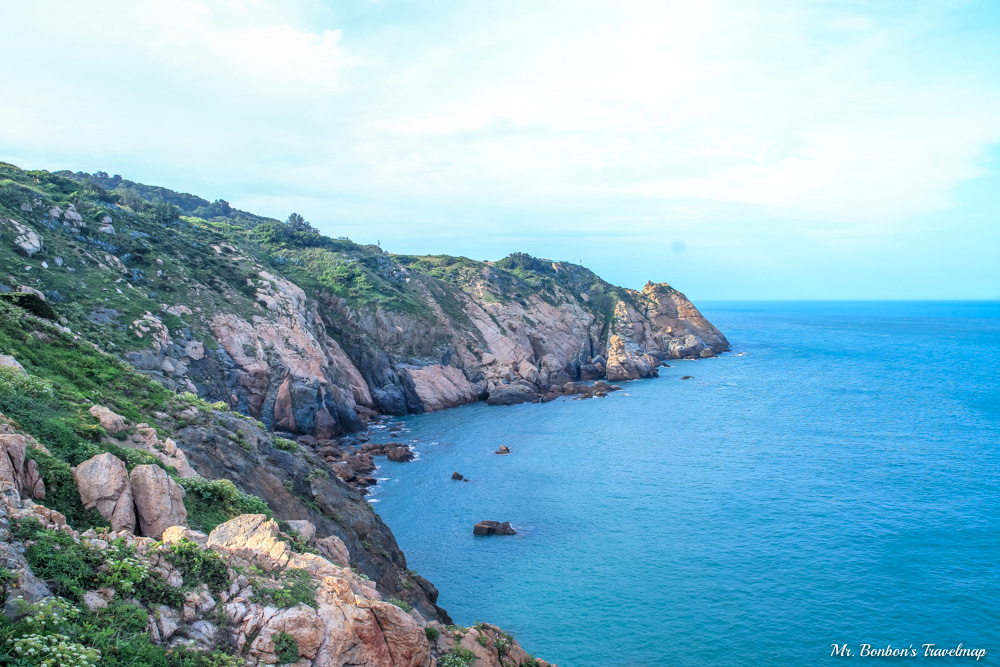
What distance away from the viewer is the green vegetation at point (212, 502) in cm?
1480

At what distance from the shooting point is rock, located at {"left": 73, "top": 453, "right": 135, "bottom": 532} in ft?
39.0

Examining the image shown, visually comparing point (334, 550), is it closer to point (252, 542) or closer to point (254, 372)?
point (252, 542)

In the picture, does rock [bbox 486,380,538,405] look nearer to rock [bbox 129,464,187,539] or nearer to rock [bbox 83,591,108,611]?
rock [bbox 129,464,187,539]

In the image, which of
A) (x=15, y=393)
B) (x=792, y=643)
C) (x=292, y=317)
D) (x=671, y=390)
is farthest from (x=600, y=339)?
(x=15, y=393)

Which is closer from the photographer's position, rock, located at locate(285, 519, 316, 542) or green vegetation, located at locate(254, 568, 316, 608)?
green vegetation, located at locate(254, 568, 316, 608)

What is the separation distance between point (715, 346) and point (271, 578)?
12026cm

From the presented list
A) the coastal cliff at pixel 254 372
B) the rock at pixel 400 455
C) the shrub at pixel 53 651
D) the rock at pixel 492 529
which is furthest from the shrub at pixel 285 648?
the rock at pixel 400 455

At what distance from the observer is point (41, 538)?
30.1ft

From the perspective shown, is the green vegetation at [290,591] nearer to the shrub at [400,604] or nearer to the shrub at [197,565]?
the shrub at [197,565]

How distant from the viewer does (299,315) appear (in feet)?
198

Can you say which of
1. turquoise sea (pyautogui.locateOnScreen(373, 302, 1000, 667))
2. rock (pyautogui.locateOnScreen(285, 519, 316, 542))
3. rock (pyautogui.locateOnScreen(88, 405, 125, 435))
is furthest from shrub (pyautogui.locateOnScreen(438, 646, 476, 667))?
rock (pyautogui.locateOnScreen(88, 405, 125, 435))

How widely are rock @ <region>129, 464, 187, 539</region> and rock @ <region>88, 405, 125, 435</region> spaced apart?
340 centimetres

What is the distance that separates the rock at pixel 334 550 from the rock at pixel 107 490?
235 inches

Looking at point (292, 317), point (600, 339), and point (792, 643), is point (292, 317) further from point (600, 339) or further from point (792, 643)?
point (600, 339)
